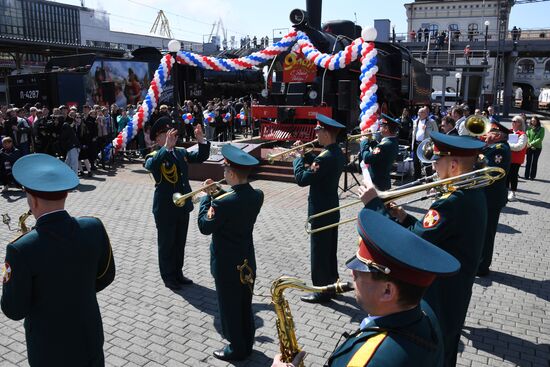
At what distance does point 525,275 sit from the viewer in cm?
648

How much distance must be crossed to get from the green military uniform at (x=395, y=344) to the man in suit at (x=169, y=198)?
13.8 feet

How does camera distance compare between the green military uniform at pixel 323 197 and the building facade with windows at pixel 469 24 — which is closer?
the green military uniform at pixel 323 197

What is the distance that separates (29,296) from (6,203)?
9273mm

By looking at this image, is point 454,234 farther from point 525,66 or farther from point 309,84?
point 525,66

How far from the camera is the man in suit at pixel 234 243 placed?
406 centimetres

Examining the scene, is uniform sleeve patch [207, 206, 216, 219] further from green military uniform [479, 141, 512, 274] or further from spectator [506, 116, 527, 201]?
spectator [506, 116, 527, 201]

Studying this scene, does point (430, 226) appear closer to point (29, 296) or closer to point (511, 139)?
point (29, 296)

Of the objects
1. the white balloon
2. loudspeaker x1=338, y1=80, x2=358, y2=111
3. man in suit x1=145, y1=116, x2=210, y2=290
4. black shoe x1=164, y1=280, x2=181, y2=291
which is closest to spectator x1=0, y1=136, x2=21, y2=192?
man in suit x1=145, y1=116, x2=210, y2=290

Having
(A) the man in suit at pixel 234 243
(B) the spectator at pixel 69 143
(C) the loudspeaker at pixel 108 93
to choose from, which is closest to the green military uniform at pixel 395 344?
(A) the man in suit at pixel 234 243

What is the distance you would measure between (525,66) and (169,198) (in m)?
57.6

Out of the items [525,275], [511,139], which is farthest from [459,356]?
[511,139]

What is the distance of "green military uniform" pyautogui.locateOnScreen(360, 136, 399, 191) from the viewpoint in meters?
6.86

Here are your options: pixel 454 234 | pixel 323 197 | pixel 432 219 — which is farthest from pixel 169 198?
pixel 454 234

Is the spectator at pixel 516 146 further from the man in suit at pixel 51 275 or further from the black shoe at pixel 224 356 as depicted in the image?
the man in suit at pixel 51 275
